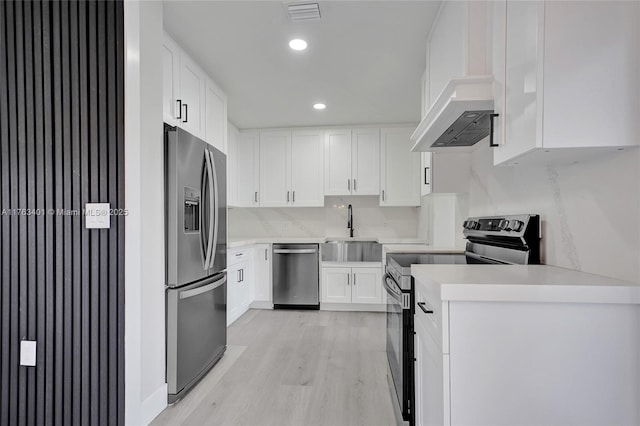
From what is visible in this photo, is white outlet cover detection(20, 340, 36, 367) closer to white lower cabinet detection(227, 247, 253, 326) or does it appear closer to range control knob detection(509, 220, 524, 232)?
white lower cabinet detection(227, 247, 253, 326)

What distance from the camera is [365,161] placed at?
15.5 feet

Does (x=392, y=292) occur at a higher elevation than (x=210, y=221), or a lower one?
lower

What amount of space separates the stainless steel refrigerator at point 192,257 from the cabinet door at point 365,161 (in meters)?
2.27

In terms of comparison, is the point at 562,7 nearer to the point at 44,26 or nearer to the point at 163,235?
the point at 163,235

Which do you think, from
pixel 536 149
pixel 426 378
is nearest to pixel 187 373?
pixel 426 378

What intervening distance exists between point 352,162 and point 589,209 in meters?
3.52

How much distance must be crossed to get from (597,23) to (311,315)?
384 cm

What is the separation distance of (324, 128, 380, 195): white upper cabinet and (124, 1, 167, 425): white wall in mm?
2880

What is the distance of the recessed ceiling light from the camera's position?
8.17 ft

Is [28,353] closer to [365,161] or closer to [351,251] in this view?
[351,251]

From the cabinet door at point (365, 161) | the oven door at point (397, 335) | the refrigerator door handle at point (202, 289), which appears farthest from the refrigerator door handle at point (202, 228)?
the cabinet door at point (365, 161)

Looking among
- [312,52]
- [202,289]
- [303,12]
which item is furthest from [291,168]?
[303,12]

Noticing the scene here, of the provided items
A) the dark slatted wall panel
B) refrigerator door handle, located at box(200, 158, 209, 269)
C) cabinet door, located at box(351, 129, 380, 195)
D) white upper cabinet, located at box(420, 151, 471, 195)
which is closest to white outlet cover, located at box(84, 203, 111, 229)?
the dark slatted wall panel

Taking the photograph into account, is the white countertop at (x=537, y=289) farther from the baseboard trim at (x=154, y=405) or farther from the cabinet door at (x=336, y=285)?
the cabinet door at (x=336, y=285)
